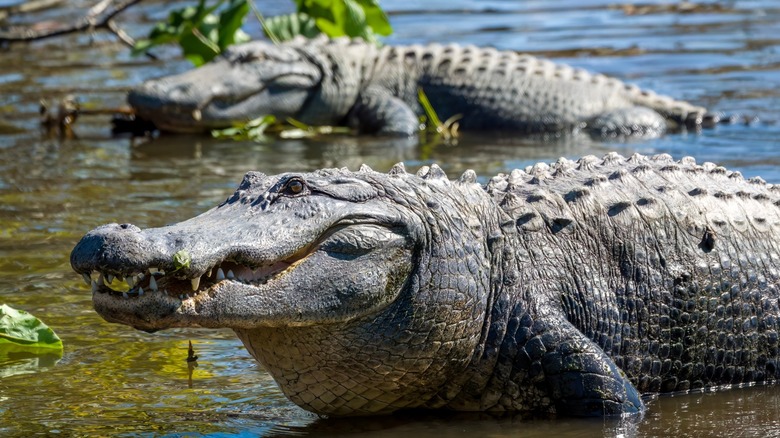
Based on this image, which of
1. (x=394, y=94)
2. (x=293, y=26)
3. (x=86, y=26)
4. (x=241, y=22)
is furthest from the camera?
(x=293, y=26)

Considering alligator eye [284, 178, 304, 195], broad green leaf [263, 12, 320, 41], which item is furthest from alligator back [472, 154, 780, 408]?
broad green leaf [263, 12, 320, 41]

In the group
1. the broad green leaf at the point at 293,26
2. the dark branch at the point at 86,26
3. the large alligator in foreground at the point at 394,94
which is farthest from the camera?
the broad green leaf at the point at 293,26

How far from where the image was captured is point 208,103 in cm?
1145

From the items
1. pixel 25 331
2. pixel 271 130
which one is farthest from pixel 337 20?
pixel 25 331

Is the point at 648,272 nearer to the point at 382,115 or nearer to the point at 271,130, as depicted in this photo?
the point at 382,115

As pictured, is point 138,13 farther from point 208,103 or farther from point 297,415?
point 297,415

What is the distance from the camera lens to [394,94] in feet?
39.4

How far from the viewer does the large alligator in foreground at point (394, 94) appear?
11.4 meters

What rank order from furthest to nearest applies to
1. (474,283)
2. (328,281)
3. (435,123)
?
1. (435,123)
2. (474,283)
3. (328,281)

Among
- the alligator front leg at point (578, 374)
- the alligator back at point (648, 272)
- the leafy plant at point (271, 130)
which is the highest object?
the leafy plant at point (271, 130)

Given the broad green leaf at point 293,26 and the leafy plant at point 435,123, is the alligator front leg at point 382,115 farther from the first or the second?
the broad green leaf at point 293,26

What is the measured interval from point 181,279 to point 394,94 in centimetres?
806

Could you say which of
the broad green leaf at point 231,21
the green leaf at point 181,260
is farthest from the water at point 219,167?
the broad green leaf at point 231,21

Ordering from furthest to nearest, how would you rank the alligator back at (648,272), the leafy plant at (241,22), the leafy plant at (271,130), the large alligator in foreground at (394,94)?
the leafy plant at (241,22)
the large alligator in foreground at (394,94)
the leafy plant at (271,130)
the alligator back at (648,272)
